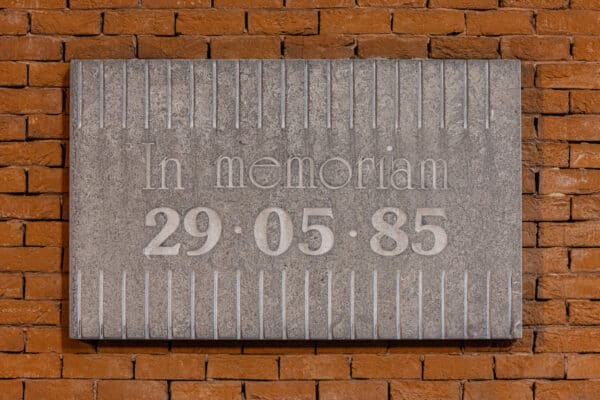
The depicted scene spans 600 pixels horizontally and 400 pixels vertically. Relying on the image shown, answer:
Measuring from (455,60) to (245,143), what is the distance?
655mm

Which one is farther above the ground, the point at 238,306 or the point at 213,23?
the point at 213,23

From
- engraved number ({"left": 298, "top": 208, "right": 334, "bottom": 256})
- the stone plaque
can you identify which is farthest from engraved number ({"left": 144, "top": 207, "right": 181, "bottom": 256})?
engraved number ({"left": 298, "top": 208, "right": 334, "bottom": 256})

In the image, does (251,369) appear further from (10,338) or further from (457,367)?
(10,338)

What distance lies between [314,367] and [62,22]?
4.17 feet

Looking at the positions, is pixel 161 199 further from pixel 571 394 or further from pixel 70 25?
pixel 571 394

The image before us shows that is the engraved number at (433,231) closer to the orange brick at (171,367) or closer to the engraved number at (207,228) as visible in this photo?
the engraved number at (207,228)

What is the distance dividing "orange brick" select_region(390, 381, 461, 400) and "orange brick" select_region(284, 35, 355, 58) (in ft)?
3.24

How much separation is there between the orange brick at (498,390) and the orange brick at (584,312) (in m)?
0.24

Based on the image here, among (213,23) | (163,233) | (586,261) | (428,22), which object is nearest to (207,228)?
(163,233)

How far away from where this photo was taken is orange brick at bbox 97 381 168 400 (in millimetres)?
1864

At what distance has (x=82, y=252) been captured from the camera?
1822mm

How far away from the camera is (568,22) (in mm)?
1882

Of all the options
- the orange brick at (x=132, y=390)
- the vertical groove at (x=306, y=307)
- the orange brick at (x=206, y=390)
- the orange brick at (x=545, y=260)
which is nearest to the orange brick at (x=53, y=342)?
the orange brick at (x=132, y=390)

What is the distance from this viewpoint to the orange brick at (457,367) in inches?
73.5
